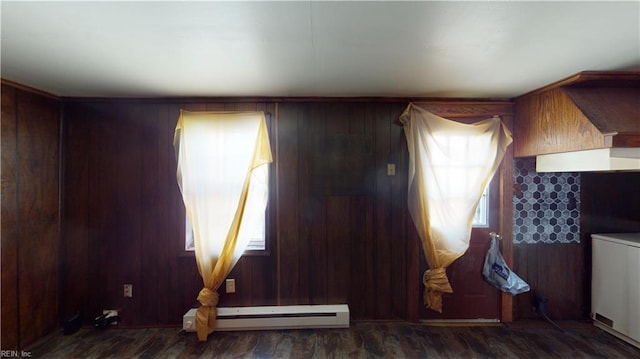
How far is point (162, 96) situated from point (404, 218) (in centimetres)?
250

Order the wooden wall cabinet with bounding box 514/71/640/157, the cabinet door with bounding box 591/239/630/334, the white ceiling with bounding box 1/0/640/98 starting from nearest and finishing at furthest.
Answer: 1. the white ceiling with bounding box 1/0/640/98
2. the wooden wall cabinet with bounding box 514/71/640/157
3. the cabinet door with bounding box 591/239/630/334

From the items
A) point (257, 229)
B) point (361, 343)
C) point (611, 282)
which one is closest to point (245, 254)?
point (257, 229)

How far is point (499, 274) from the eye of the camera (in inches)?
91.0

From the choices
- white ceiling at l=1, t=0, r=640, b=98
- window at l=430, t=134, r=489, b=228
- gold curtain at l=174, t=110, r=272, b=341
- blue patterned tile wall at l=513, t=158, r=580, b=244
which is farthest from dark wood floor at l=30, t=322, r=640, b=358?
white ceiling at l=1, t=0, r=640, b=98

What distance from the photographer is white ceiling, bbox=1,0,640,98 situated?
45.2 inches

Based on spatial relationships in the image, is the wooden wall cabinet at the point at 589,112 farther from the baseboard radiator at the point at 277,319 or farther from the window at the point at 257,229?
the window at the point at 257,229

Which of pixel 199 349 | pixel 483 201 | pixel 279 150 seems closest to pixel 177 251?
pixel 199 349

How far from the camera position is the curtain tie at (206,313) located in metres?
2.19

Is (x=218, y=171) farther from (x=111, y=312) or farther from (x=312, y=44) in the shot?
(x=111, y=312)

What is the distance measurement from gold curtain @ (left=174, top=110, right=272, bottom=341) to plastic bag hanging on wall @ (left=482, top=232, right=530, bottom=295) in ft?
7.12

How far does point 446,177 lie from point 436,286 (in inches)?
37.9

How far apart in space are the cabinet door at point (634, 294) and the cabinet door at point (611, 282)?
26mm

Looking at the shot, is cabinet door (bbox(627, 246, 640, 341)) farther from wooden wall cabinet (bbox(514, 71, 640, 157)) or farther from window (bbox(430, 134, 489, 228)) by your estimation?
window (bbox(430, 134, 489, 228))

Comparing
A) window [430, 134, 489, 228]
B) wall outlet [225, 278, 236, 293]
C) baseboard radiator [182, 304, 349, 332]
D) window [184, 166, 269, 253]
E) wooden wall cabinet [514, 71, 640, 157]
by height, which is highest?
wooden wall cabinet [514, 71, 640, 157]
